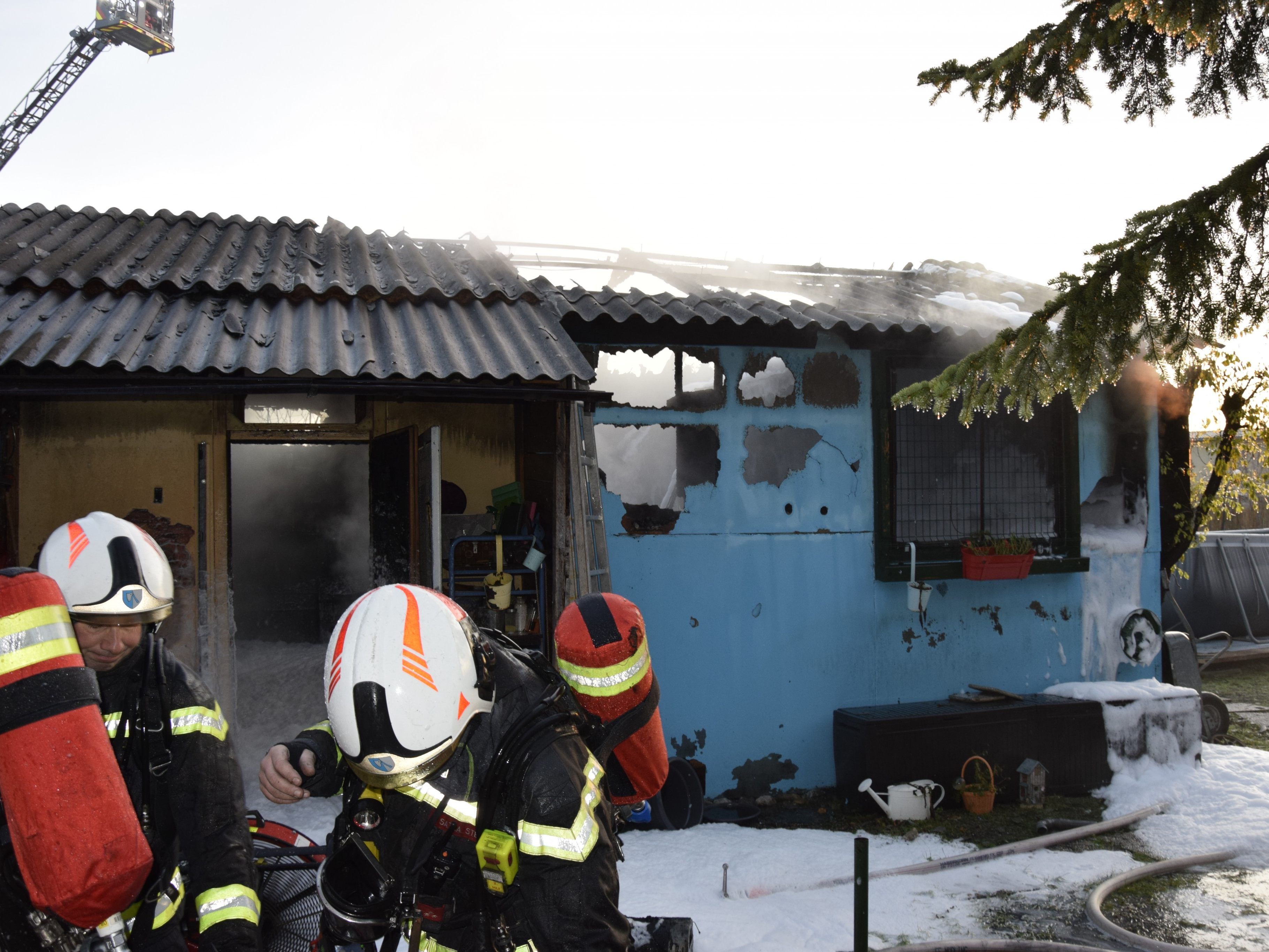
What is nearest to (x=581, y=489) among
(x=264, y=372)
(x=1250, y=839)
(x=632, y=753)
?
(x=264, y=372)

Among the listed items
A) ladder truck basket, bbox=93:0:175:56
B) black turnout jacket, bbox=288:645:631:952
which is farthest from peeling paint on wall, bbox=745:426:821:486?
ladder truck basket, bbox=93:0:175:56

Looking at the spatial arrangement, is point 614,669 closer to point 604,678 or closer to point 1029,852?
point 604,678

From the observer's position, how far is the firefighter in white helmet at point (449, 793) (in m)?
2.08

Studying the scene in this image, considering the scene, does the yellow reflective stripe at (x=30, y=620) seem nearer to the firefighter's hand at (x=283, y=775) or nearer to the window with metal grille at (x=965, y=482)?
the firefighter's hand at (x=283, y=775)

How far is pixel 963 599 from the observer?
7895mm

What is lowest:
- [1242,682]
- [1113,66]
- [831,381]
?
[1242,682]

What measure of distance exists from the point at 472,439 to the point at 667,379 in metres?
1.80

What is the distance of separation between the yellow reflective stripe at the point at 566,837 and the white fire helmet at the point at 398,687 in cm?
30

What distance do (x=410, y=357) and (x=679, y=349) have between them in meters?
2.60

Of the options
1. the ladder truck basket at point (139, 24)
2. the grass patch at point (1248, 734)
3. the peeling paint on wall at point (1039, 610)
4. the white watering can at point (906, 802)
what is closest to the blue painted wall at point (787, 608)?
the peeling paint on wall at point (1039, 610)

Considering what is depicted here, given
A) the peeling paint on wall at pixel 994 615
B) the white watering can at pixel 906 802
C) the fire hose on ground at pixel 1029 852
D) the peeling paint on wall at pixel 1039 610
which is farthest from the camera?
the peeling paint on wall at pixel 1039 610

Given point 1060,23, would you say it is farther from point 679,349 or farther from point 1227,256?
point 679,349

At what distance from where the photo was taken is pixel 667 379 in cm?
786

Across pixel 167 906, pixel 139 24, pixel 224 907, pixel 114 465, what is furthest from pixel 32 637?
pixel 139 24
